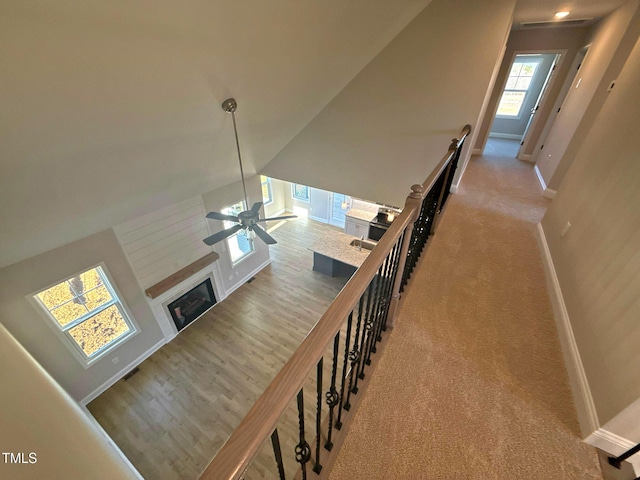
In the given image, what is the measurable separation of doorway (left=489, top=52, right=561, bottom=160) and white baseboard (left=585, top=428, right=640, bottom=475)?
7.17 meters

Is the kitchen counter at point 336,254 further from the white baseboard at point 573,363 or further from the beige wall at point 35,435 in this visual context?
the beige wall at point 35,435

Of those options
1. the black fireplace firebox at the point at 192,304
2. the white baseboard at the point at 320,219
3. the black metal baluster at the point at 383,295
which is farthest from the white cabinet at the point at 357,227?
the black metal baluster at the point at 383,295

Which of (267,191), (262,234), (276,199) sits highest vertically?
(262,234)

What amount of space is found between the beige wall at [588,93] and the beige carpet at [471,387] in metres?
2.05

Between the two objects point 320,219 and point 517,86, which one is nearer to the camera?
point 517,86

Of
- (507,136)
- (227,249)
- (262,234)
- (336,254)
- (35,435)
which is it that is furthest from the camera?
(507,136)

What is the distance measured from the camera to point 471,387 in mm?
1582

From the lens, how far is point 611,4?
125 inches

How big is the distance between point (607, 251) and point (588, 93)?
3340 millimetres

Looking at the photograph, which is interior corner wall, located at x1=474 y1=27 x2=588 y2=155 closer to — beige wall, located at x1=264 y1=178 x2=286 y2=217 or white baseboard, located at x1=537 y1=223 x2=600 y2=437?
white baseboard, located at x1=537 y1=223 x2=600 y2=437

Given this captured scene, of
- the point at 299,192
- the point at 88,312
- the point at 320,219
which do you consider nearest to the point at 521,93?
the point at 320,219

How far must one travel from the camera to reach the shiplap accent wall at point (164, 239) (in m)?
4.24

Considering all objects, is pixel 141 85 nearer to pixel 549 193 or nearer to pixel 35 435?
pixel 35 435

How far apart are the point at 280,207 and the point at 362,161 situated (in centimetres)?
546
